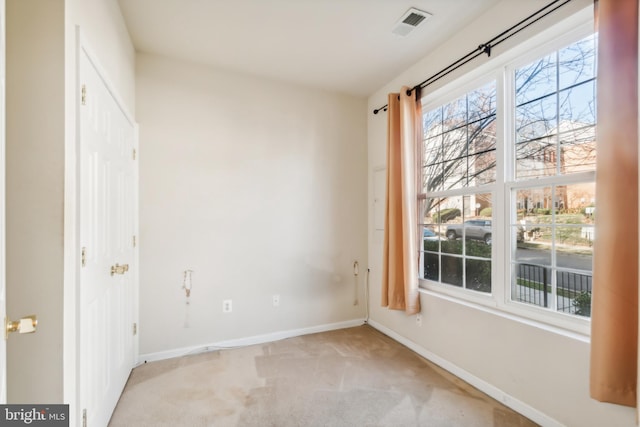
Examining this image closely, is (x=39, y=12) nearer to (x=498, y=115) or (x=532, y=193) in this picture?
(x=498, y=115)

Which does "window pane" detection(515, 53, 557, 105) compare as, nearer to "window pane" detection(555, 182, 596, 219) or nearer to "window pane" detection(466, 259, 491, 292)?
"window pane" detection(555, 182, 596, 219)

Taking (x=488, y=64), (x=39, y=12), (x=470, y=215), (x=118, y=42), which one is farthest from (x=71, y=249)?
(x=488, y=64)

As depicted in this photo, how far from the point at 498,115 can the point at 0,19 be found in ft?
8.22

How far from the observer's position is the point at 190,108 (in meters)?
2.70

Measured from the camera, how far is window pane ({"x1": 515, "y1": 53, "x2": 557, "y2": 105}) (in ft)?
6.14

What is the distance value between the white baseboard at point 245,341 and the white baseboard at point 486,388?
650mm

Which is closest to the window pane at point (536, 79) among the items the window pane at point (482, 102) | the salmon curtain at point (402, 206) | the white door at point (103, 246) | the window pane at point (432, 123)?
the window pane at point (482, 102)

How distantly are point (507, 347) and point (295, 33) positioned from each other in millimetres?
2688

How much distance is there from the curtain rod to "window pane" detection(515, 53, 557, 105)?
0.24 m

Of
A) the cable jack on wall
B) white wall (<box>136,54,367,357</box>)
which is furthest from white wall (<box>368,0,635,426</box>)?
the cable jack on wall

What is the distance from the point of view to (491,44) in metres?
2.05

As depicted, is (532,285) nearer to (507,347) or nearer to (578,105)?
(507,347)

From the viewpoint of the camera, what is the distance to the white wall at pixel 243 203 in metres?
2.60

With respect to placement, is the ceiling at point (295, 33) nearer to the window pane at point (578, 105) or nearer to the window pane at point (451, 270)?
the window pane at point (578, 105)
